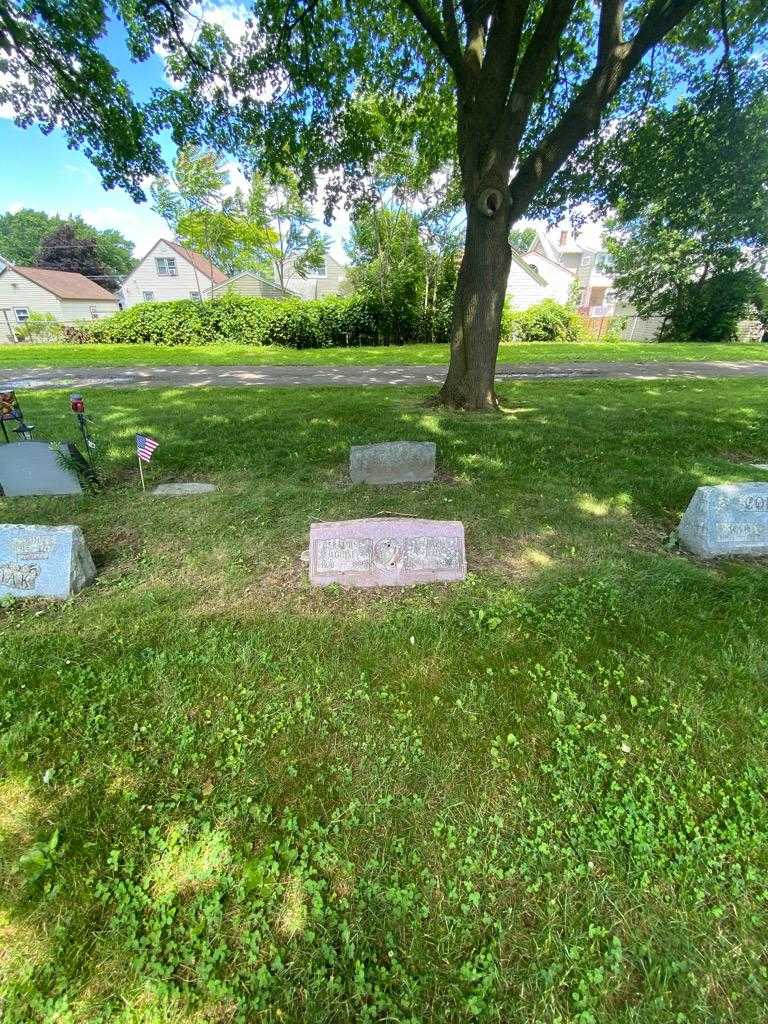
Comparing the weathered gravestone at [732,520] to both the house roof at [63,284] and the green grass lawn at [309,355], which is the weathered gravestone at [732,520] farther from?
the house roof at [63,284]

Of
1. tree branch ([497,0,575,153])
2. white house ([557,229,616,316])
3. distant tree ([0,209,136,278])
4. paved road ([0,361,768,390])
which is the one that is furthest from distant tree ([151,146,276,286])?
distant tree ([0,209,136,278])

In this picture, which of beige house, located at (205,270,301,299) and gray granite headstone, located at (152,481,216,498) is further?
beige house, located at (205,270,301,299)

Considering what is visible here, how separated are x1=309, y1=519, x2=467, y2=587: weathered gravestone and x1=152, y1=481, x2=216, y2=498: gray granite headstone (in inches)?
82.9

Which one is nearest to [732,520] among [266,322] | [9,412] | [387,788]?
[387,788]

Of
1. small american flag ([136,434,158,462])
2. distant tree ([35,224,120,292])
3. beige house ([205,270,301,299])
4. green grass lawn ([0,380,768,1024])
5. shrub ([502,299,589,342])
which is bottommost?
green grass lawn ([0,380,768,1024])

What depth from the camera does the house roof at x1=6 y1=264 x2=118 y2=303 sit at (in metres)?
36.5

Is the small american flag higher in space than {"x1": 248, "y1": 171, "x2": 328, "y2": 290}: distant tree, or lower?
lower

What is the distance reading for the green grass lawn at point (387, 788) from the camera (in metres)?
1.40

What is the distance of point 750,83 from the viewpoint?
23.7ft

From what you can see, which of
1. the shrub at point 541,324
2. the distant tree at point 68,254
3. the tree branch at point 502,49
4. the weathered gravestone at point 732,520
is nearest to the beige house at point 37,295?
the distant tree at point 68,254

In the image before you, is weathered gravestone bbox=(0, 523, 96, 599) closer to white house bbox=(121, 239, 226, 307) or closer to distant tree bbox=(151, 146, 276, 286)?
distant tree bbox=(151, 146, 276, 286)

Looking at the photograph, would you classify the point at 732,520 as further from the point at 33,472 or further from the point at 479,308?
the point at 33,472

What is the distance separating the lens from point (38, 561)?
3.14 m

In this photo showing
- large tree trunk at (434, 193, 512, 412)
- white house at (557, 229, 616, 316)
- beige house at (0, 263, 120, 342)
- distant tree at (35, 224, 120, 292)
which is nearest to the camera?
large tree trunk at (434, 193, 512, 412)
